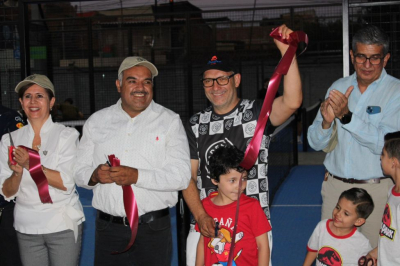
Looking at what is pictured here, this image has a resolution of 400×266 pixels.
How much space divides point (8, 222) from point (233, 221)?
6.50ft

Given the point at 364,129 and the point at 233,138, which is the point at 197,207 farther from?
the point at 364,129

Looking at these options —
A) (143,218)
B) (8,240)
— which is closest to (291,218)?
(8,240)

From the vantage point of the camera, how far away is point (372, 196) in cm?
407

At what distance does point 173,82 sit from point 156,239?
935 centimetres

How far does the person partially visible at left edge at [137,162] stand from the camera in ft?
12.0

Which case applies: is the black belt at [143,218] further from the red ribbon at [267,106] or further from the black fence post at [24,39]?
the black fence post at [24,39]

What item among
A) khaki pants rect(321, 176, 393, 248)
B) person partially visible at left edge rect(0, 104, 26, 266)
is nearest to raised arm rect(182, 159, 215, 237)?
khaki pants rect(321, 176, 393, 248)

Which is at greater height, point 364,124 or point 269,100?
point 269,100

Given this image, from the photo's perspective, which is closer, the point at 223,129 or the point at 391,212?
the point at 391,212

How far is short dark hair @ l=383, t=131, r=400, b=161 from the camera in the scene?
3.49 m

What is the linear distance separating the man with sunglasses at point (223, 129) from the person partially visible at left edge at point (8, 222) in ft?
5.20

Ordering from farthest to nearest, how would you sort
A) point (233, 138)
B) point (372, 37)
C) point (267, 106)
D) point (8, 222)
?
point (8, 222) → point (372, 37) → point (233, 138) → point (267, 106)

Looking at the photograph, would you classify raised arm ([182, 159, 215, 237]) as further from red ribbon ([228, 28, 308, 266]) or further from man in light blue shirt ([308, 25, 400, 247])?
man in light blue shirt ([308, 25, 400, 247])

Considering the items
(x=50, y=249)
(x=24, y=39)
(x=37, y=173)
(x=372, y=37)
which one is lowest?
(x=50, y=249)
